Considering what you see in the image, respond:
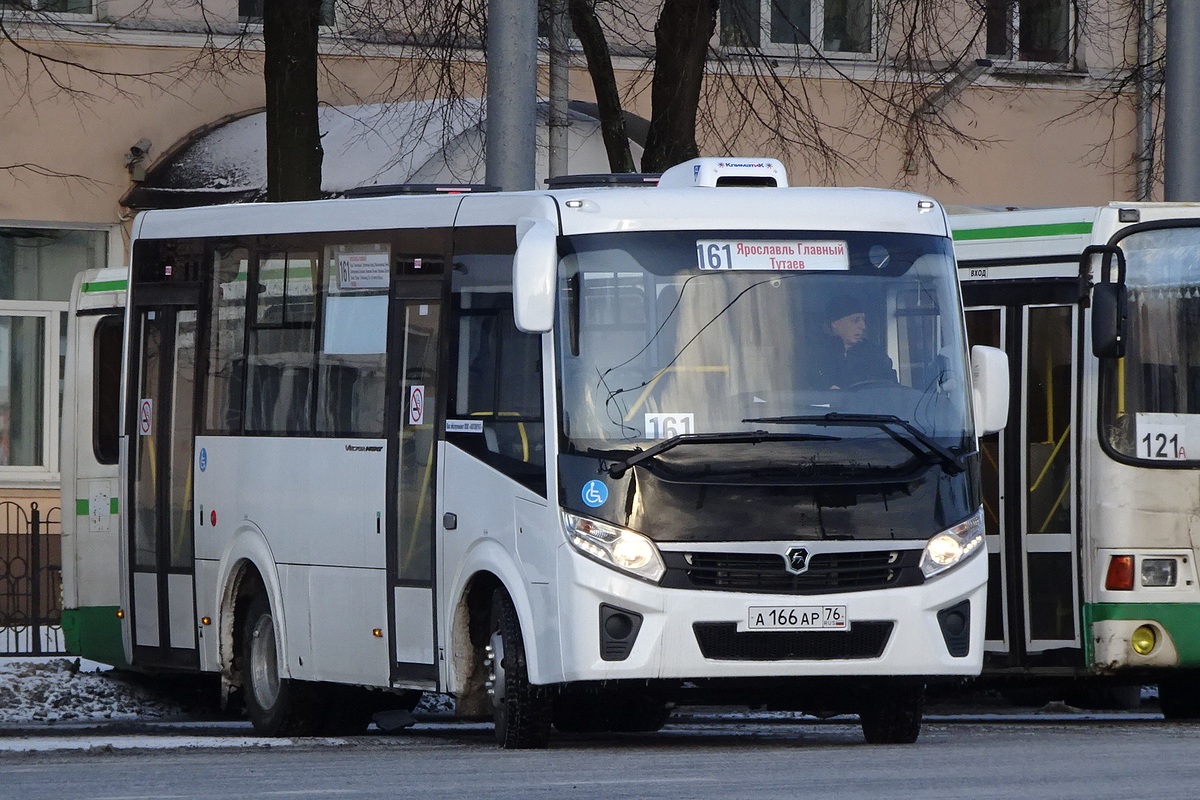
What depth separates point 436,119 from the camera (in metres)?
22.1

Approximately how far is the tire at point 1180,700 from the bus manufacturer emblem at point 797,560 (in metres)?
4.44

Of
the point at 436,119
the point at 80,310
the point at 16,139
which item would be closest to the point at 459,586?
the point at 80,310

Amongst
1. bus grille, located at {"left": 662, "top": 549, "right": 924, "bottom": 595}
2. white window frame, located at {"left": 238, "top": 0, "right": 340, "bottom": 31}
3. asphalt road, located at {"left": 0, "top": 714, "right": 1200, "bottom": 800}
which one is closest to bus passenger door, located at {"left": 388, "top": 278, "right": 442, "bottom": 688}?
asphalt road, located at {"left": 0, "top": 714, "right": 1200, "bottom": 800}

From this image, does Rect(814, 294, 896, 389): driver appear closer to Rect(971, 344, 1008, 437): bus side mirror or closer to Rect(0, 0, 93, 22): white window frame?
Rect(971, 344, 1008, 437): bus side mirror

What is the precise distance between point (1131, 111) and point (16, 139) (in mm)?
12393

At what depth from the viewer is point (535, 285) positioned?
10.2 meters

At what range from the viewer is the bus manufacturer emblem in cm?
1011

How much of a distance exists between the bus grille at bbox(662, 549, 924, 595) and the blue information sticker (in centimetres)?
37

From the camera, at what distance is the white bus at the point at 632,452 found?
10062 millimetres

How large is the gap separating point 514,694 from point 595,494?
3.41ft

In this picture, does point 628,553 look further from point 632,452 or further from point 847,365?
point 847,365

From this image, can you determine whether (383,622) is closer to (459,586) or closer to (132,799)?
(459,586)

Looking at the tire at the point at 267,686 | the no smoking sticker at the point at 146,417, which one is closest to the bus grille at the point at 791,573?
the tire at the point at 267,686

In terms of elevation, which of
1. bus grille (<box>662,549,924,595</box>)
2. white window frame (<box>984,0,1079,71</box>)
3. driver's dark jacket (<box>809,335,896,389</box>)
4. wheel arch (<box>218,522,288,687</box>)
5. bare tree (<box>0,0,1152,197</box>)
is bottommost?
wheel arch (<box>218,522,288,687</box>)
